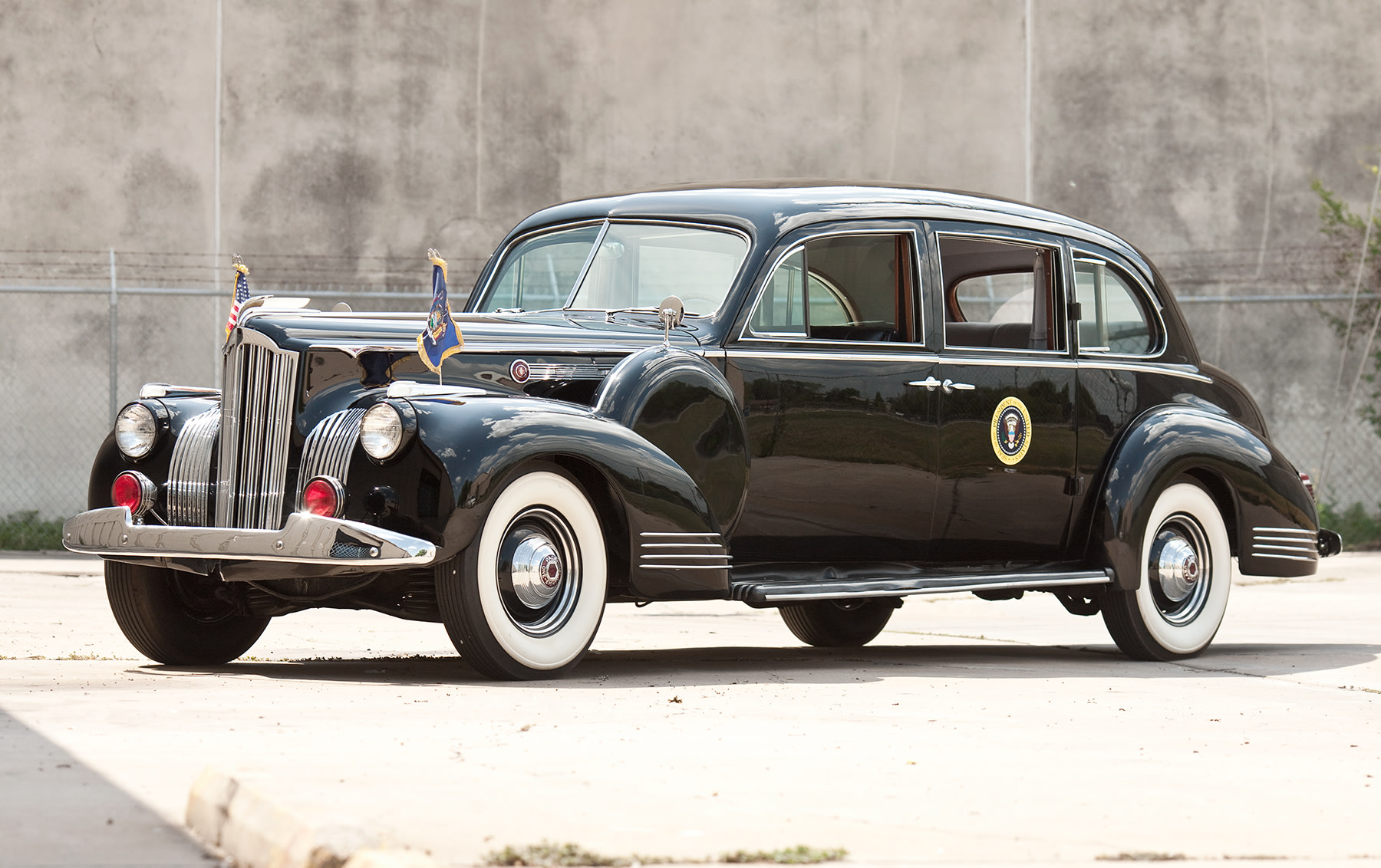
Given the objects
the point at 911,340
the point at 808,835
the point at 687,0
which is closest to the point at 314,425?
the point at 911,340

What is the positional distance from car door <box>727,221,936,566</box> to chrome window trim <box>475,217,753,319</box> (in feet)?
0.38

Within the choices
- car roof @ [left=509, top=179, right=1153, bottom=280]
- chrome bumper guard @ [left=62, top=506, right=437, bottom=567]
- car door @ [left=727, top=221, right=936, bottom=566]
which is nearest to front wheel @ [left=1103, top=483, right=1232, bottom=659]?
car door @ [left=727, top=221, right=936, bottom=566]

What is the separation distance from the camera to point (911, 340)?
7.54m

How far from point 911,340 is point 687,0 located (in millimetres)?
10938

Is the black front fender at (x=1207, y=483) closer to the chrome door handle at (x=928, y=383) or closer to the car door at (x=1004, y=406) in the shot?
the car door at (x=1004, y=406)

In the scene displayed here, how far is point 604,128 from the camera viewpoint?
17.3 metres

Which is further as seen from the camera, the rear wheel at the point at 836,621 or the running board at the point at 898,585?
the rear wheel at the point at 836,621

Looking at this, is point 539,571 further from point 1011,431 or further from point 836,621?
point 836,621

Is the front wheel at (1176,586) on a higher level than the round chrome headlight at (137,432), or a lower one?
lower

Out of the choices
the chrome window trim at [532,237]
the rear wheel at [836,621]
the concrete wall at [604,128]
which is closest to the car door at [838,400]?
the chrome window trim at [532,237]

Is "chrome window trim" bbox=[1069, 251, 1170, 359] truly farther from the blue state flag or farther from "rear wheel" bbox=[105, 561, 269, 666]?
"rear wheel" bbox=[105, 561, 269, 666]

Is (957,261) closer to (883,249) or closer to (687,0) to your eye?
(883,249)

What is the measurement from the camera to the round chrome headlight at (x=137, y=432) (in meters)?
6.82

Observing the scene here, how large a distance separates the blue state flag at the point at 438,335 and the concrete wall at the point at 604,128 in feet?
34.3
